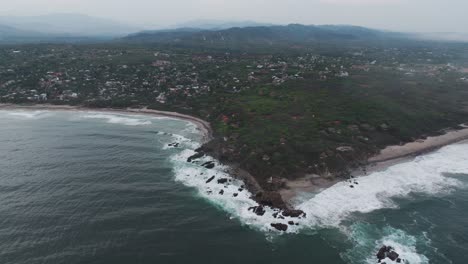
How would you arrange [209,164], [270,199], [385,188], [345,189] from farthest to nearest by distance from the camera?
[209,164] < [385,188] < [345,189] < [270,199]

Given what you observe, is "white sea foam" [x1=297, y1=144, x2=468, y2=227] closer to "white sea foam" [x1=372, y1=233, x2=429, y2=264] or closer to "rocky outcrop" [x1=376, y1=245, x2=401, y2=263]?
"white sea foam" [x1=372, y1=233, x2=429, y2=264]

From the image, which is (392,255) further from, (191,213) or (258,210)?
(191,213)

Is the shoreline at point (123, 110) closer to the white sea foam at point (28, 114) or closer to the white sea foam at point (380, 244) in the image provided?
the white sea foam at point (28, 114)

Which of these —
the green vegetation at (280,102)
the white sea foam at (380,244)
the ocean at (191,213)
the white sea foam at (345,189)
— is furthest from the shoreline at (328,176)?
the white sea foam at (380,244)

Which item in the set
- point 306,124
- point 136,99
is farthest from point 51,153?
point 306,124

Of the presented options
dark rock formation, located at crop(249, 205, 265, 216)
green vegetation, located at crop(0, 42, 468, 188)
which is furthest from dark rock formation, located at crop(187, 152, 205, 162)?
dark rock formation, located at crop(249, 205, 265, 216)

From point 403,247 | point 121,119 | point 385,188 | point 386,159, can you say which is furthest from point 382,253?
point 121,119

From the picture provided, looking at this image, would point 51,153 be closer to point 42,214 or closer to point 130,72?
point 42,214
